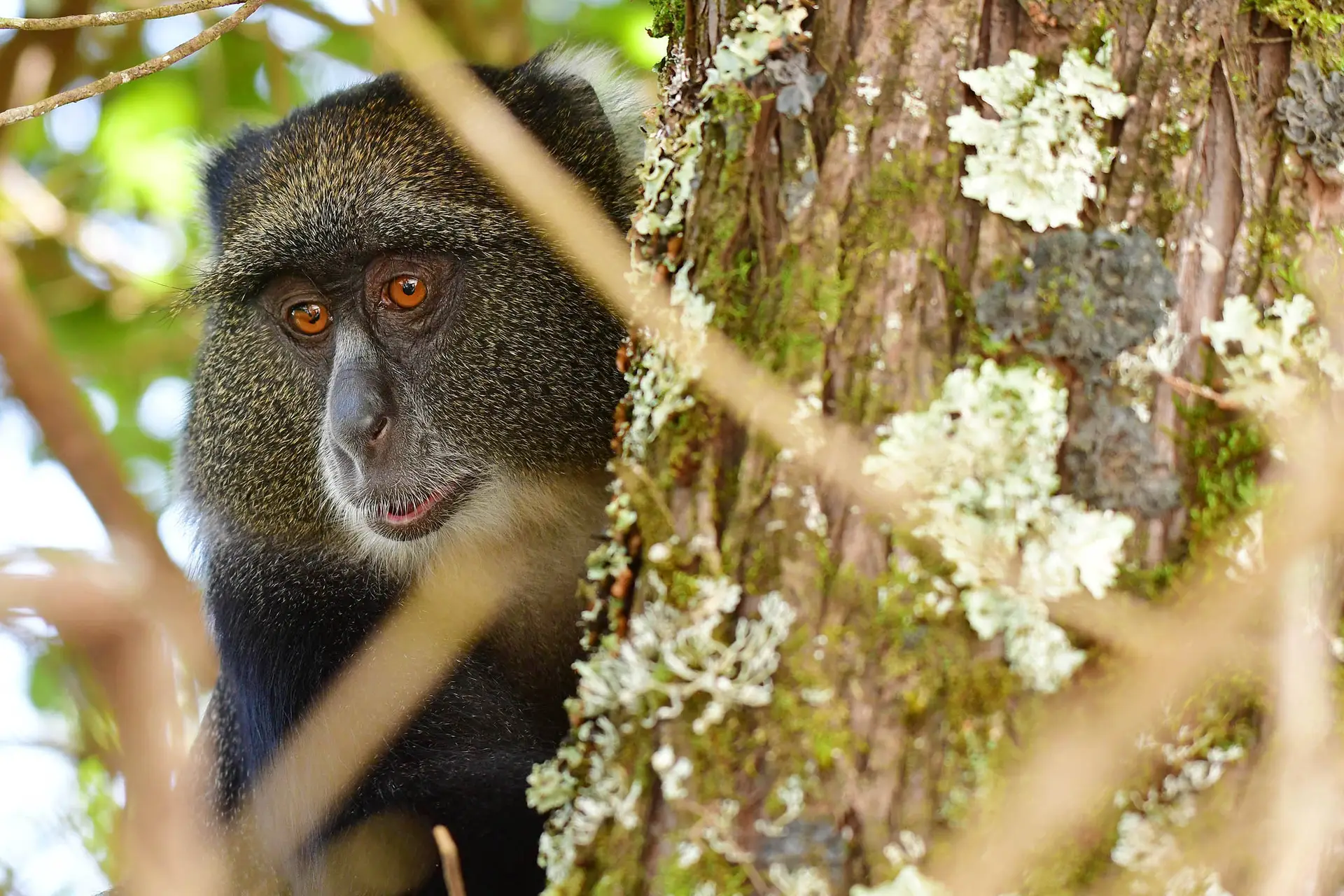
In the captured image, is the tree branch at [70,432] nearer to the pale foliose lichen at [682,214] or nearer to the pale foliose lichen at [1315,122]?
the pale foliose lichen at [682,214]

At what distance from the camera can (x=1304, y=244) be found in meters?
1.88

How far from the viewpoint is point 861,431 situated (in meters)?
1.76

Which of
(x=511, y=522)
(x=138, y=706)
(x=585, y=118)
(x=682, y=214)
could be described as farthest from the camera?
(x=585, y=118)

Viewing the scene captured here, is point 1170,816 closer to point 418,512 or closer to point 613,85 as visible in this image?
point 418,512

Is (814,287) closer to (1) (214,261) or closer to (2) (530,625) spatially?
(2) (530,625)

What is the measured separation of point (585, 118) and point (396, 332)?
0.93 m

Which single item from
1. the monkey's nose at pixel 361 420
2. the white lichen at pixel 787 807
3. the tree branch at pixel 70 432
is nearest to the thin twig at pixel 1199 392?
the white lichen at pixel 787 807

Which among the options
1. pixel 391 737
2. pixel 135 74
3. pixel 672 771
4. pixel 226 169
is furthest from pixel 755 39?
pixel 226 169

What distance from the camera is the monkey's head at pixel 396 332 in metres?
3.61

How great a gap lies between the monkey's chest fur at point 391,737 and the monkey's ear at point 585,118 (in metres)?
1.36

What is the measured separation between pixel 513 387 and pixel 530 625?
2.27ft

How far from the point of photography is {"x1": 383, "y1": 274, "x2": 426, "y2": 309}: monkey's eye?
12.3 ft

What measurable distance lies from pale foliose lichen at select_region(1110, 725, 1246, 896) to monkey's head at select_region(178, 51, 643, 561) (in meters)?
2.20

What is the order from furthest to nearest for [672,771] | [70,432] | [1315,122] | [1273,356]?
[70,432], [1315,122], [1273,356], [672,771]
